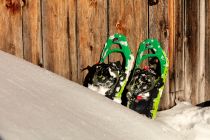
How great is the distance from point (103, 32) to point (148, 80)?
1.95 feet

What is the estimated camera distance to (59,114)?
353 centimetres

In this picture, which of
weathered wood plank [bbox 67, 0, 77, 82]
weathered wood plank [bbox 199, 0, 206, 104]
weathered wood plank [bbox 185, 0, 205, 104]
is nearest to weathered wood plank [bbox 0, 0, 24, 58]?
weathered wood plank [bbox 67, 0, 77, 82]

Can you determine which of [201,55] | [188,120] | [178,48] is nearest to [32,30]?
[178,48]

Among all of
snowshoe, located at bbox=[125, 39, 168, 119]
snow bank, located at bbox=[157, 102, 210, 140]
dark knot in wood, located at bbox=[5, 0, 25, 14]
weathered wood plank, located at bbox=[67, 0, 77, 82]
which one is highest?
dark knot in wood, located at bbox=[5, 0, 25, 14]

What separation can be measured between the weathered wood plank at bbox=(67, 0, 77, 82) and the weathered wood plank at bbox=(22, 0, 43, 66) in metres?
0.28

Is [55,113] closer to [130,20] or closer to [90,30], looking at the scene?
[90,30]

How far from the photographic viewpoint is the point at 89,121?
11.8 ft

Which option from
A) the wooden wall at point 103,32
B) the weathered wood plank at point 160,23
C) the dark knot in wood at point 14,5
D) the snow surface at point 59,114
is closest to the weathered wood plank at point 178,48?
the wooden wall at point 103,32

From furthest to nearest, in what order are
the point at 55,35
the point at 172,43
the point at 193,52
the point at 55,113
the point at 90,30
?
the point at 193,52, the point at 172,43, the point at 90,30, the point at 55,35, the point at 55,113

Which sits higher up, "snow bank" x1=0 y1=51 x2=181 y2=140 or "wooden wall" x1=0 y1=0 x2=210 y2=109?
"wooden wall" x1=0 y1=0 x2=210 y2=109

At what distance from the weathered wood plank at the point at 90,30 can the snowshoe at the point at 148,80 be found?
0.39 m

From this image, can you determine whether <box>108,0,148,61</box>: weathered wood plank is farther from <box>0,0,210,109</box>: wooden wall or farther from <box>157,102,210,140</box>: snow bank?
<box>157,102,210,140</box>: snow bank

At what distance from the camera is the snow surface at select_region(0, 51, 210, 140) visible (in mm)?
3141

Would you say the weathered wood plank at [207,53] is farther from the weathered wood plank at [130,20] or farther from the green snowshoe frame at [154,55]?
the weathered wood plank at [130,20]
